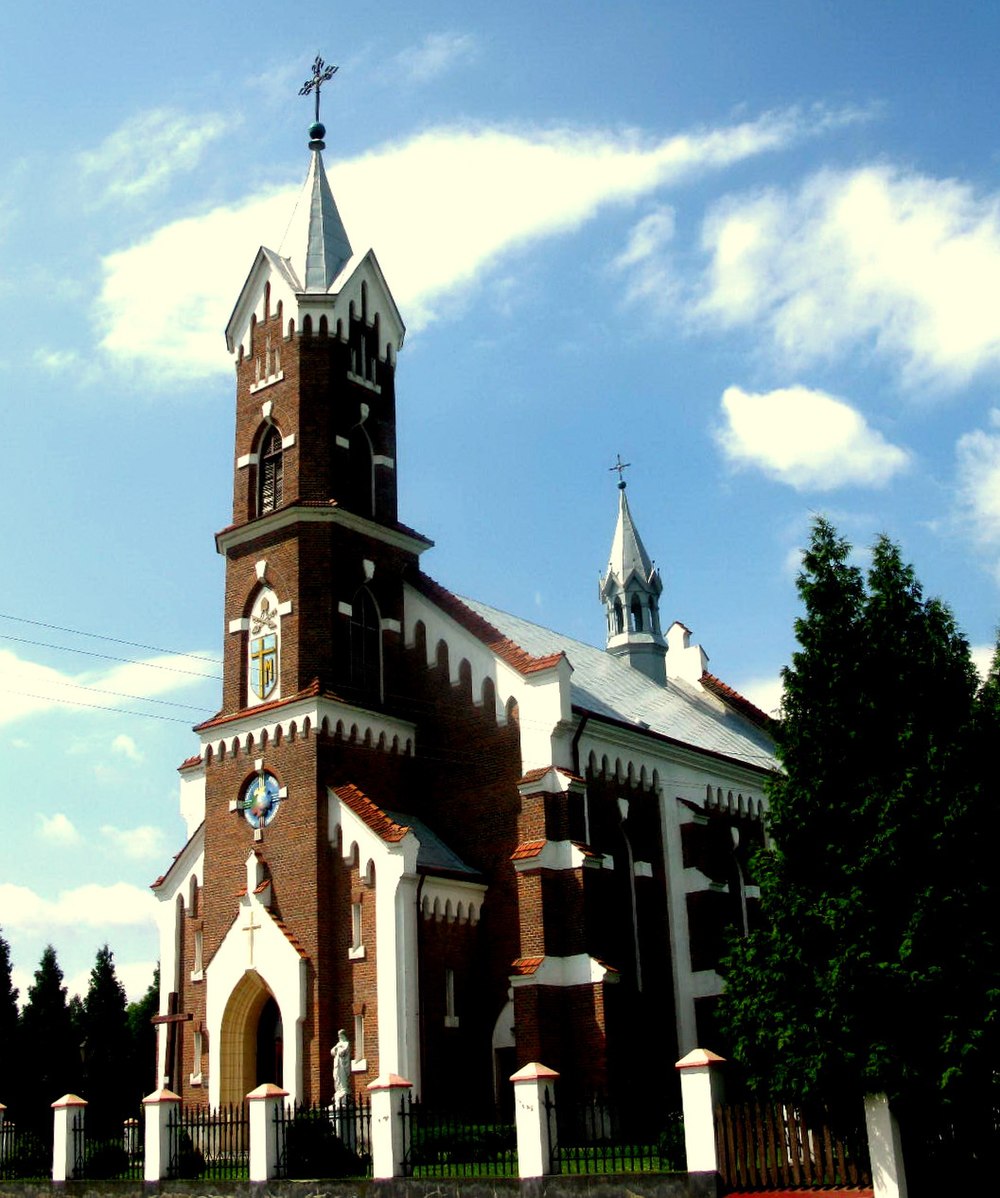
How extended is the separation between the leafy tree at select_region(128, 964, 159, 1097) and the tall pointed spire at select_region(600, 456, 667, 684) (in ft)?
58.1

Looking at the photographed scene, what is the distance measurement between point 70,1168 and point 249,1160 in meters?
4.39

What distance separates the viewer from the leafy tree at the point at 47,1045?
1658 inches

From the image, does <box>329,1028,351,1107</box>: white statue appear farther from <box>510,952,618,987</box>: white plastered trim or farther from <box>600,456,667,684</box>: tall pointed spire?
<box>600,456,667,684</box>: tall pointed spire

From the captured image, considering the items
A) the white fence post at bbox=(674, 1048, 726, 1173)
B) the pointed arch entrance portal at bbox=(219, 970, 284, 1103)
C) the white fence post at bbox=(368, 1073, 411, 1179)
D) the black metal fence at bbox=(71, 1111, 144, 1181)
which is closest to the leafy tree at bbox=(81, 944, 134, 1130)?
the pointed arch entrance portal at bbox=(219, 970, 284, 1103)

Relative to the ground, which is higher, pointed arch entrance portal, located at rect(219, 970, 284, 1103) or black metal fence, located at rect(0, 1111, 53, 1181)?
pointed arch entrance portal, located at rect(219, 970, 284, 1103)

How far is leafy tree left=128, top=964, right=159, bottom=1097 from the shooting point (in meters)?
44.3

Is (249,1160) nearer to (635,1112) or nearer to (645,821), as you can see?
(635,1112)

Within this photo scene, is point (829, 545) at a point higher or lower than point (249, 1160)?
higher

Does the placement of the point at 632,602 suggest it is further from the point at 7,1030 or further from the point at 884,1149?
the point at 884,1149

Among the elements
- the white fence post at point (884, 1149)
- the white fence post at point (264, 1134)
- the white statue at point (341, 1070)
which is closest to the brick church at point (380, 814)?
the white statue at point (341, 1070)

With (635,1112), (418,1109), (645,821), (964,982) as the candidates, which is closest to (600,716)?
(645,821)

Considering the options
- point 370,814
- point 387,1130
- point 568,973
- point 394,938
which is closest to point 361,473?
point 370,814

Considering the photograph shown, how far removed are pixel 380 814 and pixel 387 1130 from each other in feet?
24.9

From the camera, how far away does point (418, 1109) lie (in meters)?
20.9
